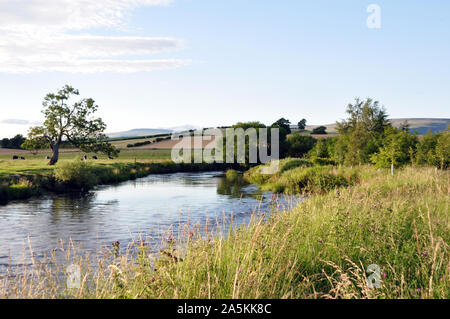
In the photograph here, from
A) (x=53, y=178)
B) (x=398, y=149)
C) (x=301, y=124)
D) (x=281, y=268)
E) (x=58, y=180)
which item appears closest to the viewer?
(x=281, y=268)

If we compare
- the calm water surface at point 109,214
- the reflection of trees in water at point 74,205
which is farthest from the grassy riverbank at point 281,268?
the reflection of trees in water at point 74,205

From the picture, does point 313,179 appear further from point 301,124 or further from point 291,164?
point 301,124

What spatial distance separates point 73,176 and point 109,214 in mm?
13690

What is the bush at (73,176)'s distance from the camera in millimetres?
33781

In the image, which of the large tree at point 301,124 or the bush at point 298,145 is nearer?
the bush at point 298,145

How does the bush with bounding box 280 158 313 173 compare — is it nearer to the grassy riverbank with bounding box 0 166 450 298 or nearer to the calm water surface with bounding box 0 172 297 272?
the calm water surface with bounding box 0 172 297 272

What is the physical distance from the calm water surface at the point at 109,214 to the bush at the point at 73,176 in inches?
56.6

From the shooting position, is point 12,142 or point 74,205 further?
point 12,142

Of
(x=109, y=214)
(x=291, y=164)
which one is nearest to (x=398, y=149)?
(x=291, y=164)

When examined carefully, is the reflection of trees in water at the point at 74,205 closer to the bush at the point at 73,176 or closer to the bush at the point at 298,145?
the bush at the point at 73,176

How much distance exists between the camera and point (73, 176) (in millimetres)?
34219
